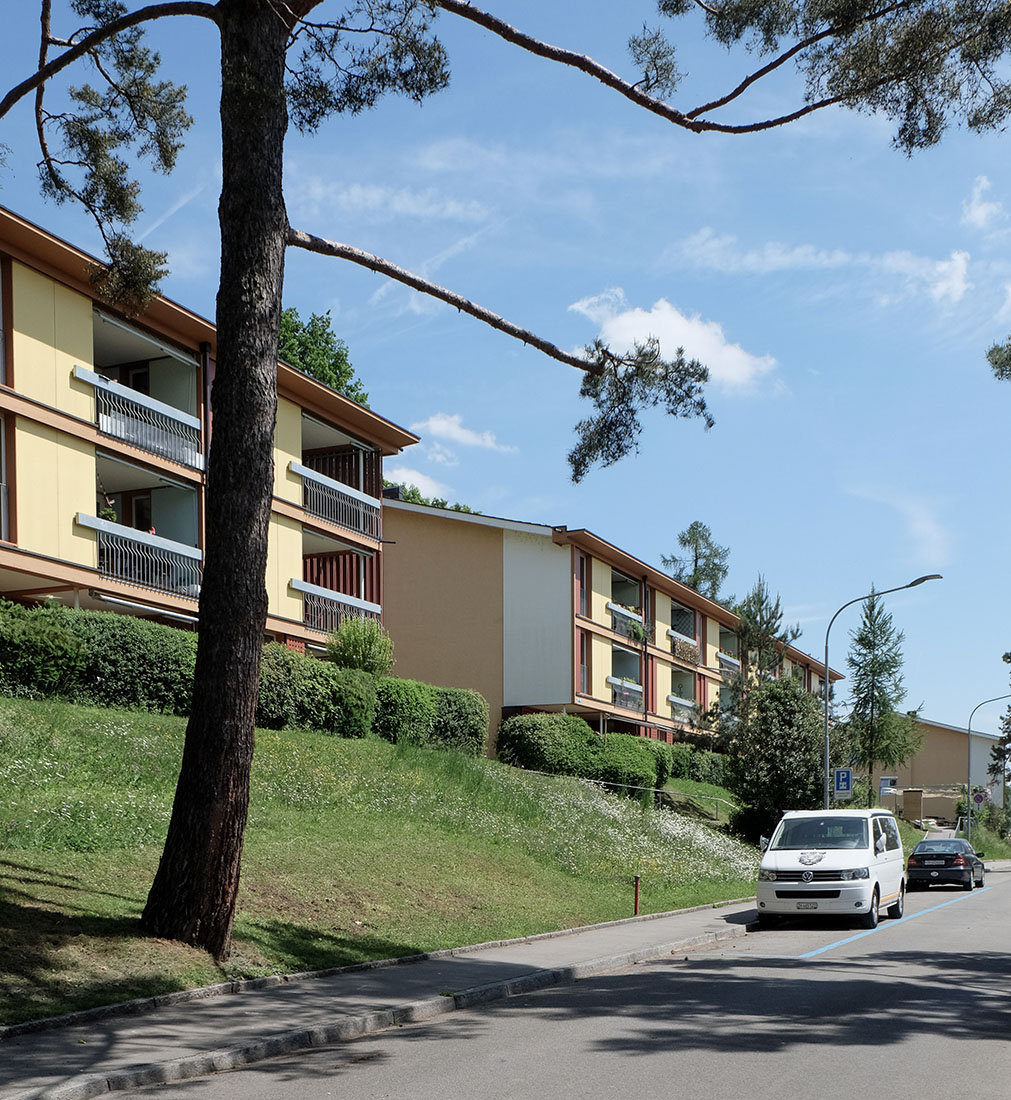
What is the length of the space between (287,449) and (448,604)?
12213 millimetres

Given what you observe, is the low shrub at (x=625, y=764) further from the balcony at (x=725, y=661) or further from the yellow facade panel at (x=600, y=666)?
the balcony at (x=725, y=661)

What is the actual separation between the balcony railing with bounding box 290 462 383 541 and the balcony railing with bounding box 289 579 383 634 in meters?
2.09

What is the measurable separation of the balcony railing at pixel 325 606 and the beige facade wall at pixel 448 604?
26.5 ft

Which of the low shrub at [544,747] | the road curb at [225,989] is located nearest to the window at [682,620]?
the low shrub at [544,747]

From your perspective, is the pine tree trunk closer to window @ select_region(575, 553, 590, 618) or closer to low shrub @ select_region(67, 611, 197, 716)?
low shrub @ select_region(67, 611, 197, 716)

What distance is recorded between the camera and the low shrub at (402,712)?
1126 inches

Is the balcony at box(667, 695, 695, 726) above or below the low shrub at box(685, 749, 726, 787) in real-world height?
above

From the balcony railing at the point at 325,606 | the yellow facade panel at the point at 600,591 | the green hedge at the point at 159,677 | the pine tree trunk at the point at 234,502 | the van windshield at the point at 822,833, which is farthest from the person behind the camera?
the yellow facade panel at the point at 600,591

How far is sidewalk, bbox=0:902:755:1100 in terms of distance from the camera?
301 inches

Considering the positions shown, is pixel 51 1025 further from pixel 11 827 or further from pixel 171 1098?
pixel 11 827

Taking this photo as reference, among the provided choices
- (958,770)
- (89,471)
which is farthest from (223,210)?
(958,770)

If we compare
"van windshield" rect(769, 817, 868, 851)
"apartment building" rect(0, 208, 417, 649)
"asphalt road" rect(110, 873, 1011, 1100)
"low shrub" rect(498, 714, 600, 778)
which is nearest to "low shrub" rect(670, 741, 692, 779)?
"low shrub" rect(498, 714, 600, 778)

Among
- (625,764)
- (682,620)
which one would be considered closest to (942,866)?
(625,764)

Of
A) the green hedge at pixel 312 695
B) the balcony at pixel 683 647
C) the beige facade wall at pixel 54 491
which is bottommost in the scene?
the green hedge at pixel 312 695
